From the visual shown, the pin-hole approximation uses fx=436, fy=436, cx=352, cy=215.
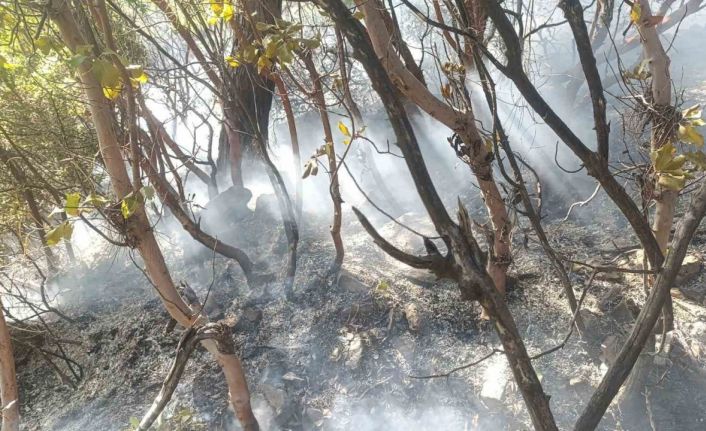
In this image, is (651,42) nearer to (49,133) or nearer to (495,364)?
(495,364)

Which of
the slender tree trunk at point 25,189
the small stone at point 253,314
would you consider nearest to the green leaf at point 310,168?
the small stone at point 253,314

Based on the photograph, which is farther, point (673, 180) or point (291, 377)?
point (291, 377)

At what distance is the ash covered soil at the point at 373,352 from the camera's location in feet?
10.0

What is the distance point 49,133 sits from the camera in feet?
16.3

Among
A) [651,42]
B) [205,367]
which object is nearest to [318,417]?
[205,367]

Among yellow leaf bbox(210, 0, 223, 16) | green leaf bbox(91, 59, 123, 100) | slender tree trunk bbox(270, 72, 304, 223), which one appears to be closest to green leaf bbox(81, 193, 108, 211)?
green leaf bbox(91, 59, 123, 100)

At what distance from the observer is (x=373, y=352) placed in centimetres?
381

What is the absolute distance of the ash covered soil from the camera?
3.05 m

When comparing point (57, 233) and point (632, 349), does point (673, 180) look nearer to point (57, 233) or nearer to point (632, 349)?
point (632, 349)

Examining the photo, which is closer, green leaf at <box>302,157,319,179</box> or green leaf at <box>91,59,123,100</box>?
green leaf at <box>91,59,123,100</box>

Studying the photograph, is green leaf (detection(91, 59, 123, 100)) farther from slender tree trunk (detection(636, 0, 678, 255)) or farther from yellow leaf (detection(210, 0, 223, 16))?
slender tree trunk (detection(636, 0, 678, 255))

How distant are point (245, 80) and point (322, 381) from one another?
350 cm

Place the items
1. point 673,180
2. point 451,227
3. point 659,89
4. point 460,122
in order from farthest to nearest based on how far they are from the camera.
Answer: point 659,89, point 460,122, point 673,180, point 451,227

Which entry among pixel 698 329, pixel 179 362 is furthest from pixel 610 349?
pixel 179 362
